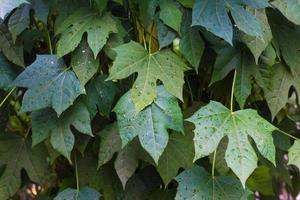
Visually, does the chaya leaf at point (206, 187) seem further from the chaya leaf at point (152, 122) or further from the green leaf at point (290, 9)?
the green leaf at point (290, 9)

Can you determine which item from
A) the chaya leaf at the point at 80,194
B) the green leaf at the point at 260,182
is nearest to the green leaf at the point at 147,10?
the chaya leaf at the point at 80,194

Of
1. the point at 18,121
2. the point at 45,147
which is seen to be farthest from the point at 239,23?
the point at 18,121

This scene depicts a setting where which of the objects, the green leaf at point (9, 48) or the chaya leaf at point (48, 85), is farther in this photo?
the green leaf at point (9, 48)

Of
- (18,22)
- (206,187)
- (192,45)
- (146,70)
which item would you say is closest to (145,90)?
(146,70)

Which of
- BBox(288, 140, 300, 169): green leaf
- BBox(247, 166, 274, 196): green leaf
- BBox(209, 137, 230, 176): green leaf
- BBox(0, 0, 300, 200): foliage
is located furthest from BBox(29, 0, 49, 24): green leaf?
BBox(247, 166, 274, 196): green leaf

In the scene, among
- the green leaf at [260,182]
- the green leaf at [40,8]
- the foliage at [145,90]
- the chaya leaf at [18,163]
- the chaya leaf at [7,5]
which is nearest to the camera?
the chaya leaf at [7,5]

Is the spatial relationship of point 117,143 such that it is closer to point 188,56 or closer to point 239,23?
point 188,56

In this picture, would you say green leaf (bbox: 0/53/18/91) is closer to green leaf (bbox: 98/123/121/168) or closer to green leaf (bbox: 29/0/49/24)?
green leaf (bbox: 29/0/49/24)

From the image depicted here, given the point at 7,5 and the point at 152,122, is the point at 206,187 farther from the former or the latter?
the point at 7,5
